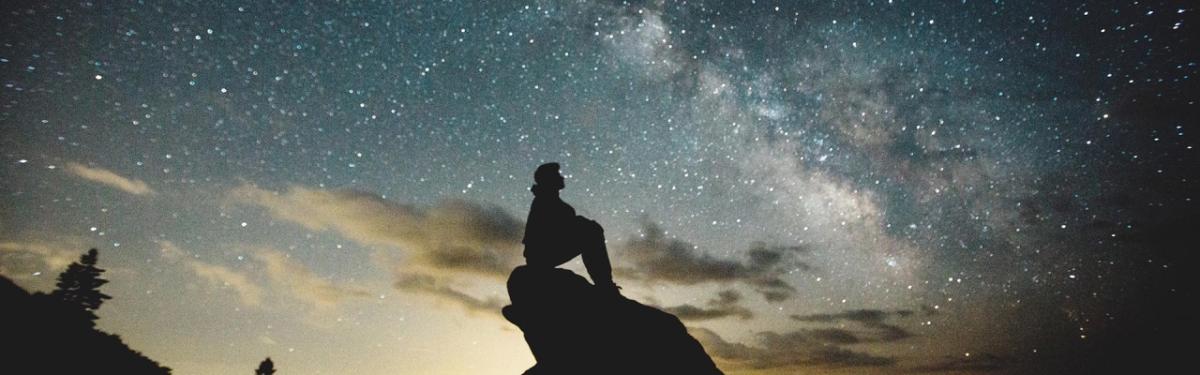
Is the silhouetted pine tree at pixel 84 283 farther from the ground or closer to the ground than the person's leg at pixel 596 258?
farther from the ground

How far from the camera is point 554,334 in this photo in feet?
22.7

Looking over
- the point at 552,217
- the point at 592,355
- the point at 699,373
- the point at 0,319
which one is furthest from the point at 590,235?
the point at 0,319

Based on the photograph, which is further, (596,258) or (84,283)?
(84,283)

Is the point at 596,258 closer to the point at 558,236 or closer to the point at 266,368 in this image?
the point at 558,236

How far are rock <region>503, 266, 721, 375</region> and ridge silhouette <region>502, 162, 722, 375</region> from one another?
0.5 inches

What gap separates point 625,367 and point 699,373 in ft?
3.17

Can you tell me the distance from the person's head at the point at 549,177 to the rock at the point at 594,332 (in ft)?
4.07

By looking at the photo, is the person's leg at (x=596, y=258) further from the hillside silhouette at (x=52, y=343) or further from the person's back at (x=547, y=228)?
the hillside silhouette at (x=52, y=343)

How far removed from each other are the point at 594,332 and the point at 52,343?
7.76 metres

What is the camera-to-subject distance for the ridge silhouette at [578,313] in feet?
21.4

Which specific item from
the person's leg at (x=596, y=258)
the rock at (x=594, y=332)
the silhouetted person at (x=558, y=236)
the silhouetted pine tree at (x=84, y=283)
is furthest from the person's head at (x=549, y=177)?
the silhouetted pine tree at (x=84, y=283)

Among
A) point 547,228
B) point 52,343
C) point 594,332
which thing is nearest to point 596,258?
point 547,228

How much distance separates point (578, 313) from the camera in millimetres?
6812

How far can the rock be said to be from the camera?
6.48m
